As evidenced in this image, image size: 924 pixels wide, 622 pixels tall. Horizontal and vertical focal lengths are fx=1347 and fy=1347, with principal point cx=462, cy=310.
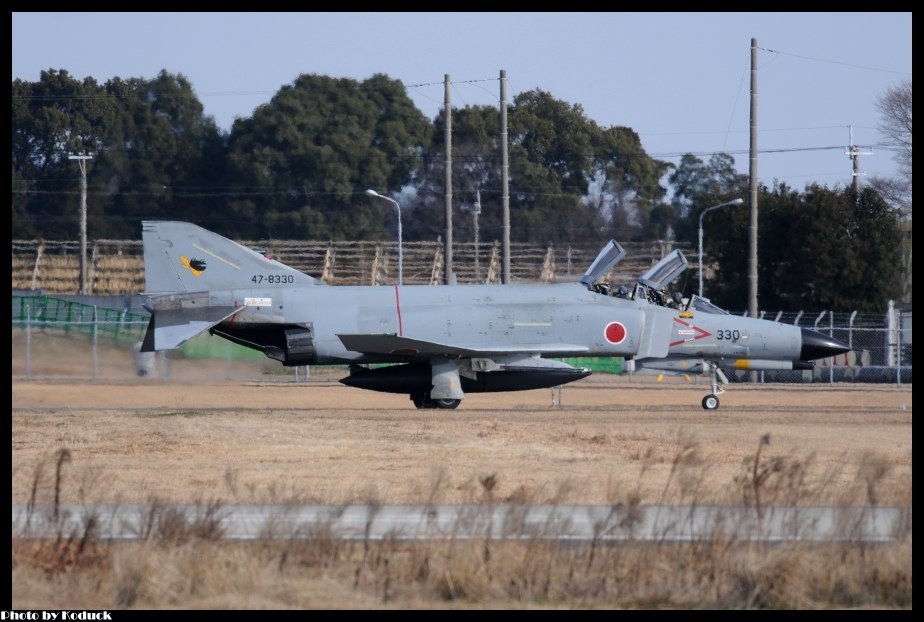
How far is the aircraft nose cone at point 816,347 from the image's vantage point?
25.0 meters

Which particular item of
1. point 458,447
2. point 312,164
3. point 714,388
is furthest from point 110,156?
point 458,447

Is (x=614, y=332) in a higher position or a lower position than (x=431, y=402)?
higher

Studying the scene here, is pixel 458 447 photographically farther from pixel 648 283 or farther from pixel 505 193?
pixel 505 193

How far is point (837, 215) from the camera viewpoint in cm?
4603

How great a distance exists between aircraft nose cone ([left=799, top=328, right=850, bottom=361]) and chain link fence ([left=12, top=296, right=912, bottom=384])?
5171 millimetres

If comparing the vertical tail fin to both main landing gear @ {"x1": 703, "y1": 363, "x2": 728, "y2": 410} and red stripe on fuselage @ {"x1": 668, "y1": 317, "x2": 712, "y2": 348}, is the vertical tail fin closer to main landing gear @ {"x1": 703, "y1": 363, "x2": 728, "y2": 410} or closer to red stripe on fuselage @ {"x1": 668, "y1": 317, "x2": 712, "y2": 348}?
red stripe on fuselage @ {"x1": 668, "y1": 317, "x2": 712, "y2": 348}

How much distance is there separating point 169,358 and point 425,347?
12.5 metres

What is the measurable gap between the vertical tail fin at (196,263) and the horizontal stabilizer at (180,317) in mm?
255

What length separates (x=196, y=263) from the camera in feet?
77.4

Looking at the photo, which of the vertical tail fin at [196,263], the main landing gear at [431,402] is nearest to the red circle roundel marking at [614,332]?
the main landing gear at [431,402]

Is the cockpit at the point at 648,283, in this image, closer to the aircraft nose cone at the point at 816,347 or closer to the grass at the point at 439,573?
the aircraft nose cone at the point at 816,347

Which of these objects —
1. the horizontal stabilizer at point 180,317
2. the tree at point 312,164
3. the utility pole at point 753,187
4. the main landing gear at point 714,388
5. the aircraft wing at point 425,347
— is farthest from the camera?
the tree at point 312,164

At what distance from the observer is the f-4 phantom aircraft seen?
23.4 metres
